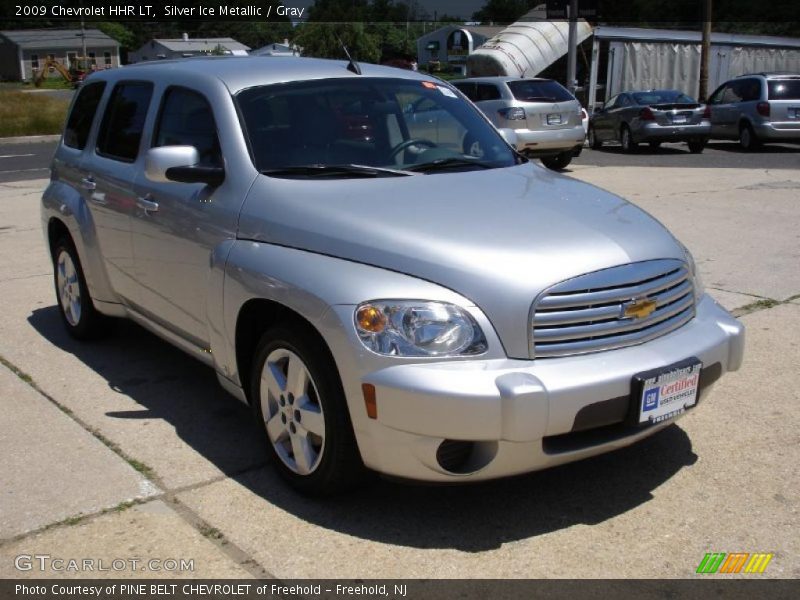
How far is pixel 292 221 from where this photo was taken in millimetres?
3844

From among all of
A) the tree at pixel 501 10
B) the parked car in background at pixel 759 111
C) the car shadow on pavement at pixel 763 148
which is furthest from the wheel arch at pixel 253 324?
the tree at pixel 501 10

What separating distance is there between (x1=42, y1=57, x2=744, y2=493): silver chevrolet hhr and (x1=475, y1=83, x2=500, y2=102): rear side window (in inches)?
450

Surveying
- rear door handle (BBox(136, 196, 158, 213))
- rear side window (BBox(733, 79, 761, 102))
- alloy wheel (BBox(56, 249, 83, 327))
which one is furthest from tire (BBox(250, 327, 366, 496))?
rear side window (BBox(733, 79, 761, 102))

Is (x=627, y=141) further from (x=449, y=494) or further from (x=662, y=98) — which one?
(x=449, y=494)

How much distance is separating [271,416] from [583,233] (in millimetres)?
1515

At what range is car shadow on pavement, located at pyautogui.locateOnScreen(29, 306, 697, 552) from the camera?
3.60 m

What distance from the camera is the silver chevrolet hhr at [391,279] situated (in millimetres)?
3312

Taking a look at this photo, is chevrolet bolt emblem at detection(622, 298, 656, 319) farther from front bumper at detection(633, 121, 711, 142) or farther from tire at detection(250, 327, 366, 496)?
front bumper at detection(633, 121, 711, 142)

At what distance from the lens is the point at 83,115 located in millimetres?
5969

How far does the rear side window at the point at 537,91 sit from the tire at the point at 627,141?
4.63 meters

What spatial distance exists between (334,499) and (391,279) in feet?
3.28

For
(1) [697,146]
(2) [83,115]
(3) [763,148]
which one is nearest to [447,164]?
(2) [83,115]

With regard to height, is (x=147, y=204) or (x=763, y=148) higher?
(x=147, y=204)

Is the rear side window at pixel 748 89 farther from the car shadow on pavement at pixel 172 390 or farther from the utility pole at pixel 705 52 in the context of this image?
the car shadow on pavement at pixel 172 390
